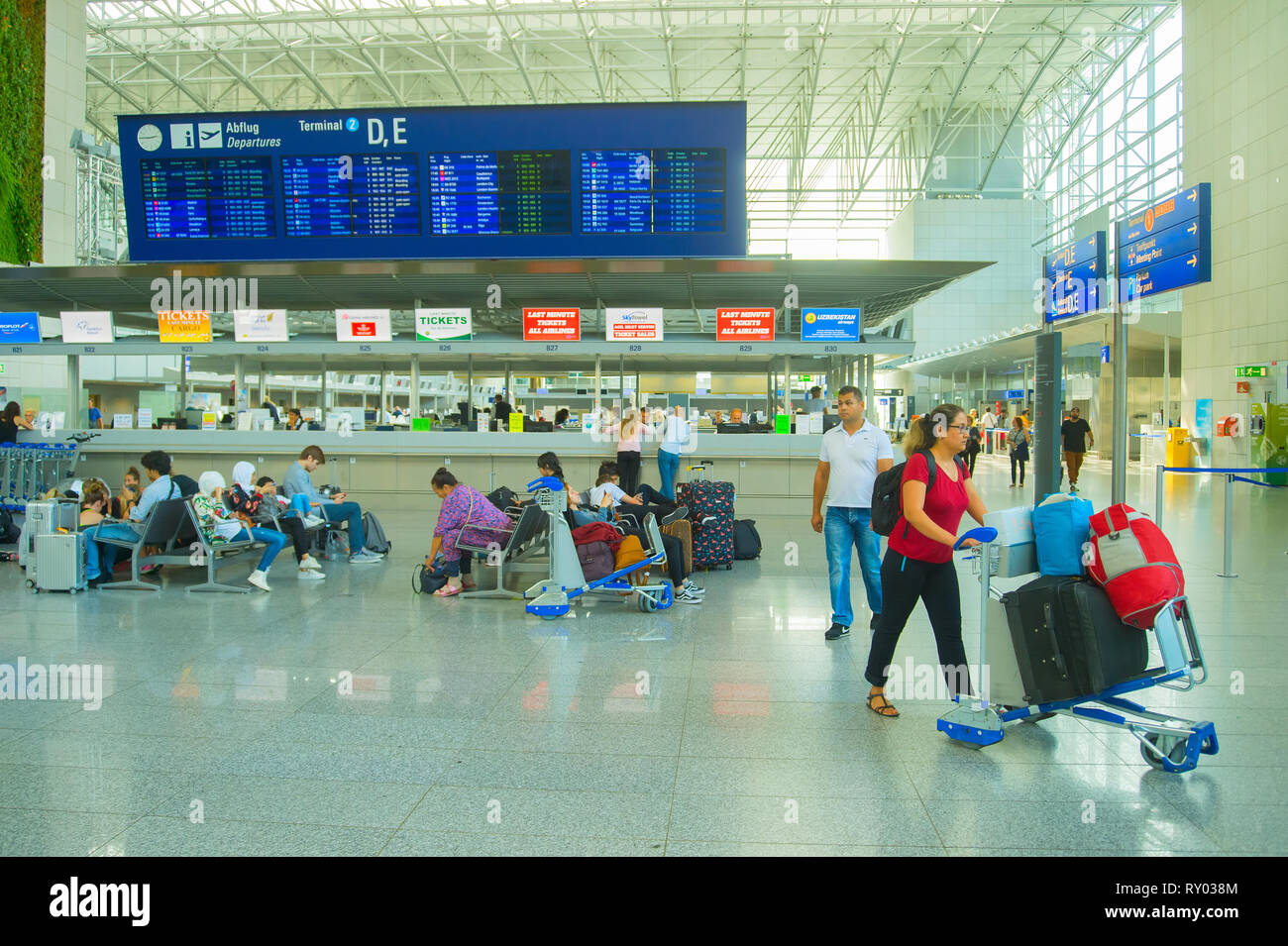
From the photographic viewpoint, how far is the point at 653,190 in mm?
13422

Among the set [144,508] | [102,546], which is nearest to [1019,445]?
[144,508]

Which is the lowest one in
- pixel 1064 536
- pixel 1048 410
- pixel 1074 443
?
pixel 1064 536

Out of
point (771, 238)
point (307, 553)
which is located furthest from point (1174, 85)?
point (307, 553)

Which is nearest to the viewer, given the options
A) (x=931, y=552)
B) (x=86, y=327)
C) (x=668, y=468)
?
(x=931, y=552)

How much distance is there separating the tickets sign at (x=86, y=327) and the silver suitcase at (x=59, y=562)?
9.03 m

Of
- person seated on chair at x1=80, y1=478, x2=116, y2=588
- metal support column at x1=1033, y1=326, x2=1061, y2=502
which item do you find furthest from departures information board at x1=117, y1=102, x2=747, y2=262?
person seated on chair at x1=80, y1=478, x2=116, y2=588

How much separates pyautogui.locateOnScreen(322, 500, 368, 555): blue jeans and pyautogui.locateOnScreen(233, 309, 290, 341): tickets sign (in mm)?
6196

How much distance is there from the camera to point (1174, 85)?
27719 mm

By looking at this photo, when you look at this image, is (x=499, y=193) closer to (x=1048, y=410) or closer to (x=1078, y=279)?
(x=1078, y=279)

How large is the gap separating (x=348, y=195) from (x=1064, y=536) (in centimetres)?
1265

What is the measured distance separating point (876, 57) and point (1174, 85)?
9229 mm

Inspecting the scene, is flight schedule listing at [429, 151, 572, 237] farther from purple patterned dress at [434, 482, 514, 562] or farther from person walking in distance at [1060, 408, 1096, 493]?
person walking in distance at [1060, 408, 1096, 493]

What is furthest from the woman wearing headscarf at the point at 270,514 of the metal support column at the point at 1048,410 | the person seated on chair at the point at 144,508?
the metal support column at the point at 1048,410
